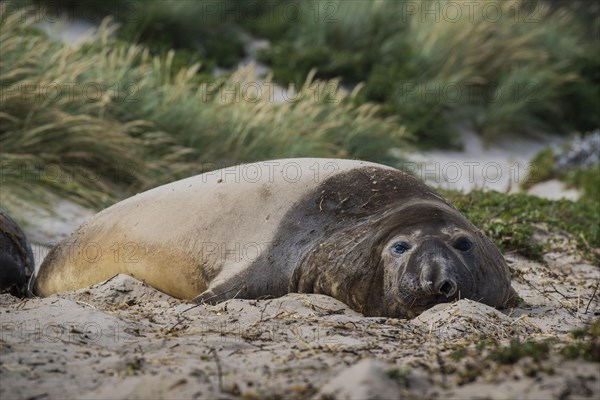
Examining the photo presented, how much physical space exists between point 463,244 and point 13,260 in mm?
2365

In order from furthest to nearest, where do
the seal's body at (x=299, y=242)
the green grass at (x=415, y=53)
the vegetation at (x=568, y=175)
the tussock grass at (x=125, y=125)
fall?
1. the green grass at (x=415, y=53)
2. the vegetation at (x=568, y=175)
3. the tussock grass at (x=125, y=125)
4. the seal's body at (x=299, y=242)

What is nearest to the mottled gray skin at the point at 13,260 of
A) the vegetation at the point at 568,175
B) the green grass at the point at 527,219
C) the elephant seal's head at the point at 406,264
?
the elephant seal's head at the point at 406,264

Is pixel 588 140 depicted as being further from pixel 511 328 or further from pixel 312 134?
pixel 511 328

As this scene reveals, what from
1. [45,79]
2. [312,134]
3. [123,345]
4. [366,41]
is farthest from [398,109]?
[123,345]

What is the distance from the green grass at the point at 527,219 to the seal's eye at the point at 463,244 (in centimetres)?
181

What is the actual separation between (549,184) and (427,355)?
737cm

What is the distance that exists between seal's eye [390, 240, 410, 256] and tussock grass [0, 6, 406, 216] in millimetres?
3390

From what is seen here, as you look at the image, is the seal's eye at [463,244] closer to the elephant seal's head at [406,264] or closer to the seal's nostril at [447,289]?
the elephant seal's head at [406,264]

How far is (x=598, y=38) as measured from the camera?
1614 centimetres

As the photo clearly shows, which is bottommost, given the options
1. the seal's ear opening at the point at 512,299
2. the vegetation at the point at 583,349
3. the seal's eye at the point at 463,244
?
the seal's ear opening at the point at 512,299

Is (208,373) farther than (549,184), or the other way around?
(549,184)

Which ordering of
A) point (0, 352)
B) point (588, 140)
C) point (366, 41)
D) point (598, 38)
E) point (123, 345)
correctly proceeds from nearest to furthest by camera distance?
point (0, 352) < point (123, 345) < point (588, 140) < point (366, 41) < point (598, 38)

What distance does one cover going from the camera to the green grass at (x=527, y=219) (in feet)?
20.5

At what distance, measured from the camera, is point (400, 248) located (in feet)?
14.3
